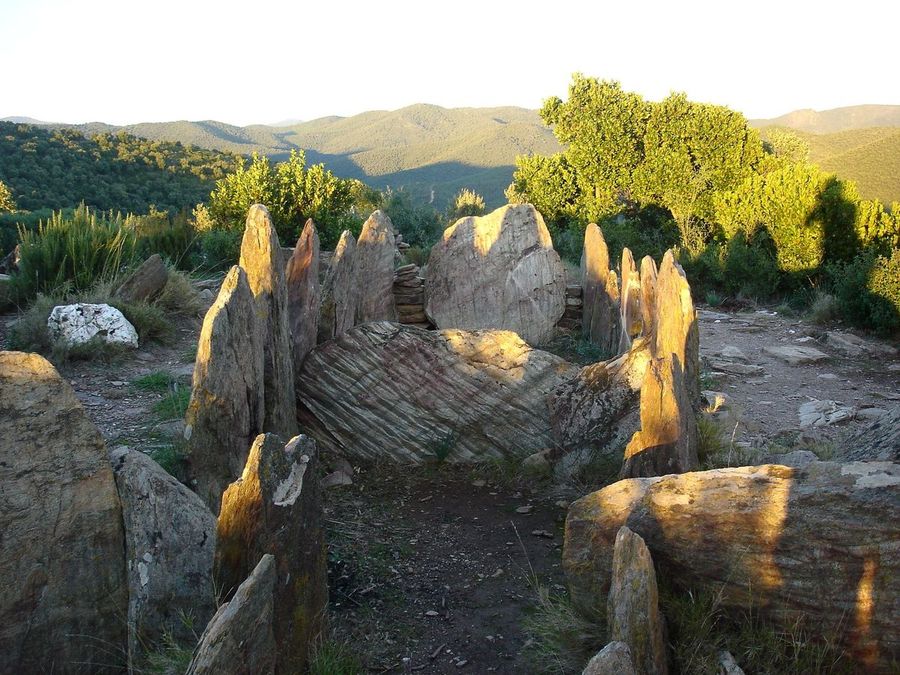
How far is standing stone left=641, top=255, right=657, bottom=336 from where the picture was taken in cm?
615

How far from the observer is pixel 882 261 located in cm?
994

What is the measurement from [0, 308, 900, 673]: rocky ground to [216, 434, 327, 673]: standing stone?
41 centimetres

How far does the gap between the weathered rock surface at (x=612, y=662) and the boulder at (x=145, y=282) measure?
7079 mm

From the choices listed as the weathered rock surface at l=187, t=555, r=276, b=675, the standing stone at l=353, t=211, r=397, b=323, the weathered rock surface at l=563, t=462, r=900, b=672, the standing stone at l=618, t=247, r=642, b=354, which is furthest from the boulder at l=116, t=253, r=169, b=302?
the weathered rock surface at l=563, t=462, r=900, b=672

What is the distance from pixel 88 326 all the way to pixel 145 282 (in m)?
1.35

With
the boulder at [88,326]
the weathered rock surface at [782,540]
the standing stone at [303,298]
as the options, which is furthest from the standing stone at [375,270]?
the weathered rock surface at [782,540]

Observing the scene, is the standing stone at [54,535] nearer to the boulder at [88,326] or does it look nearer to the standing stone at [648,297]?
the standing stone at [648,297]

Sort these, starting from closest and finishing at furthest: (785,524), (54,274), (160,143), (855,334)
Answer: (785,524) < (54,274) < (855,334) < (160,143)

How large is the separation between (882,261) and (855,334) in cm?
102

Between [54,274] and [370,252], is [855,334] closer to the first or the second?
[370,252]

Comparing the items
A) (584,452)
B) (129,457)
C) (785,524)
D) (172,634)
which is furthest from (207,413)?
(785,524)

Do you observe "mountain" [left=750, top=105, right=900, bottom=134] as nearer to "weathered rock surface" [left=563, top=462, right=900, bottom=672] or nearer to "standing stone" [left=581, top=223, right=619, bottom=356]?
"standing stone" [left=581, top=223, right=619, bottom=356]

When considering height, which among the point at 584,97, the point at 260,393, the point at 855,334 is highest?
the point at 584,97

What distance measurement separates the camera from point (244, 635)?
7.98 feet
